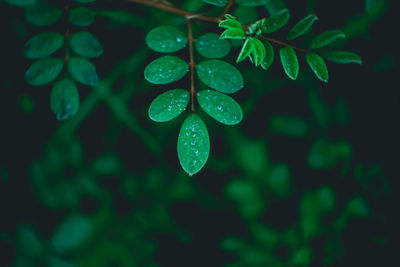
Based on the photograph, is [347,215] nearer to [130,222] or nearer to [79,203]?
[130,222]

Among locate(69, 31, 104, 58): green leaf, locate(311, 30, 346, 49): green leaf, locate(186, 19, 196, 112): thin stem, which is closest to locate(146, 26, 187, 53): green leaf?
locate(186, 19, 196, 112): thin stem

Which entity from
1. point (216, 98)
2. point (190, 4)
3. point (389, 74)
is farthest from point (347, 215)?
point (190, 4)

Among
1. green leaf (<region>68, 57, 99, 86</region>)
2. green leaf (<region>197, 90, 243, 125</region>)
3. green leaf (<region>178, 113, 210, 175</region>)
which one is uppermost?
green leaf (<region>197, 90, 243, 125</region>)

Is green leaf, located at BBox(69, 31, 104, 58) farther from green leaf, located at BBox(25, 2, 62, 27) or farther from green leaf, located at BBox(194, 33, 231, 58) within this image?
green leaf, located at BBox(194, 33, 231, 58)

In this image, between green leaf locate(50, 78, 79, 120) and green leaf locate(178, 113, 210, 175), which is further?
green leaf locate(50, 78, 79, 120)

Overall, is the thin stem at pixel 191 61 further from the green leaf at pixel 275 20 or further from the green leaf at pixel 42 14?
the green leaf at pixel 42 14

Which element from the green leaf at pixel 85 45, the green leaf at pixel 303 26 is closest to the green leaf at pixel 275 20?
the green leaf at pixel 303 26

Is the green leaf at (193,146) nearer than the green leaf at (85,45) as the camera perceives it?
Yes

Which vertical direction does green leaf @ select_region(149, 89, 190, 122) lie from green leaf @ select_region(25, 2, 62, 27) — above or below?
above
